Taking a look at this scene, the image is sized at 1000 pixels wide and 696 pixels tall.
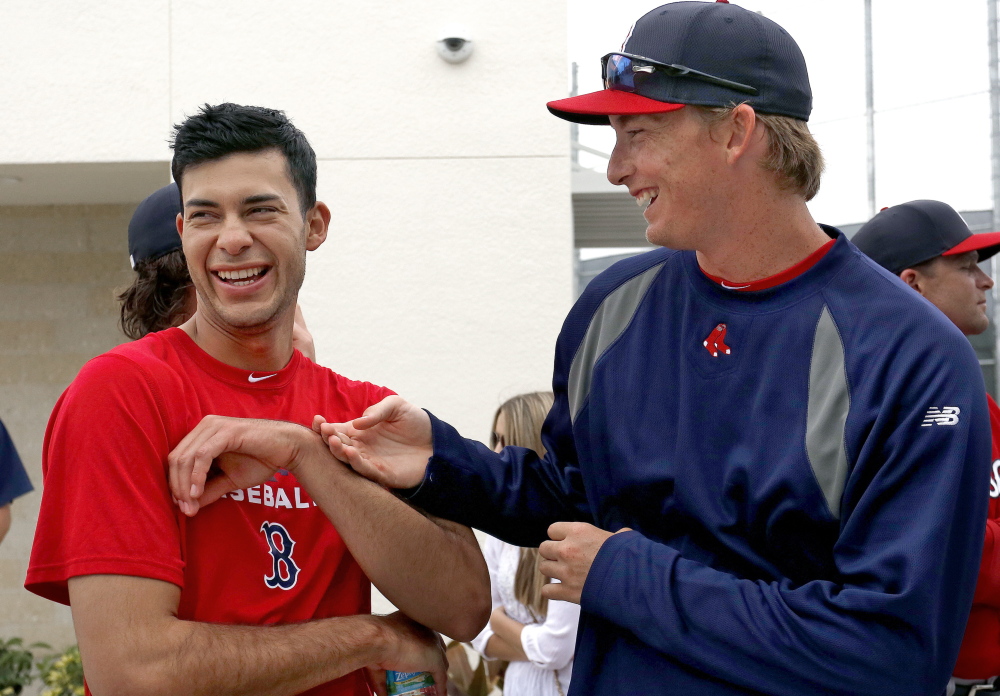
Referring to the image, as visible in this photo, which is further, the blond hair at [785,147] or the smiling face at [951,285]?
the smiling face at [951,285]

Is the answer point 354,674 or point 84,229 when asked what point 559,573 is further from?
point 84,229

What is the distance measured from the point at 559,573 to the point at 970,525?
739 mm

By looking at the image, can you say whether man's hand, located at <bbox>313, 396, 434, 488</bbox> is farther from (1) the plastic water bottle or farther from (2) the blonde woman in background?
(2) the blonde woman in background

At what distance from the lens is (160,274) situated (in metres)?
2.61

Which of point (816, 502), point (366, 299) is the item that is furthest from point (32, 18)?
point (816, 502)

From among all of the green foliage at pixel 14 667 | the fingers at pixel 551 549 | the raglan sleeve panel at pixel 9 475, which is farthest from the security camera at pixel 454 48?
the green foliage at pixel 14 667

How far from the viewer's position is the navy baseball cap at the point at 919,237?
3.53m

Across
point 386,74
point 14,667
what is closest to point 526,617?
point 386,74

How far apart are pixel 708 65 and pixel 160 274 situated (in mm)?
1524

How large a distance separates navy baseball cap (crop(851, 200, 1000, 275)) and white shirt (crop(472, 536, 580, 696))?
173cm

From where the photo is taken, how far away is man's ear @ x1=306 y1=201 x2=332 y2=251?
2.41 meters

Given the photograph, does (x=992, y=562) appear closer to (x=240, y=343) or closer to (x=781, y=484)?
(x=781, y=484)

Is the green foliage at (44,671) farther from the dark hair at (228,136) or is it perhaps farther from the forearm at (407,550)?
the dark hair at (228,136)

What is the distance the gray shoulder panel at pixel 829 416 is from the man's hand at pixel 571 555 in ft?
1.23
